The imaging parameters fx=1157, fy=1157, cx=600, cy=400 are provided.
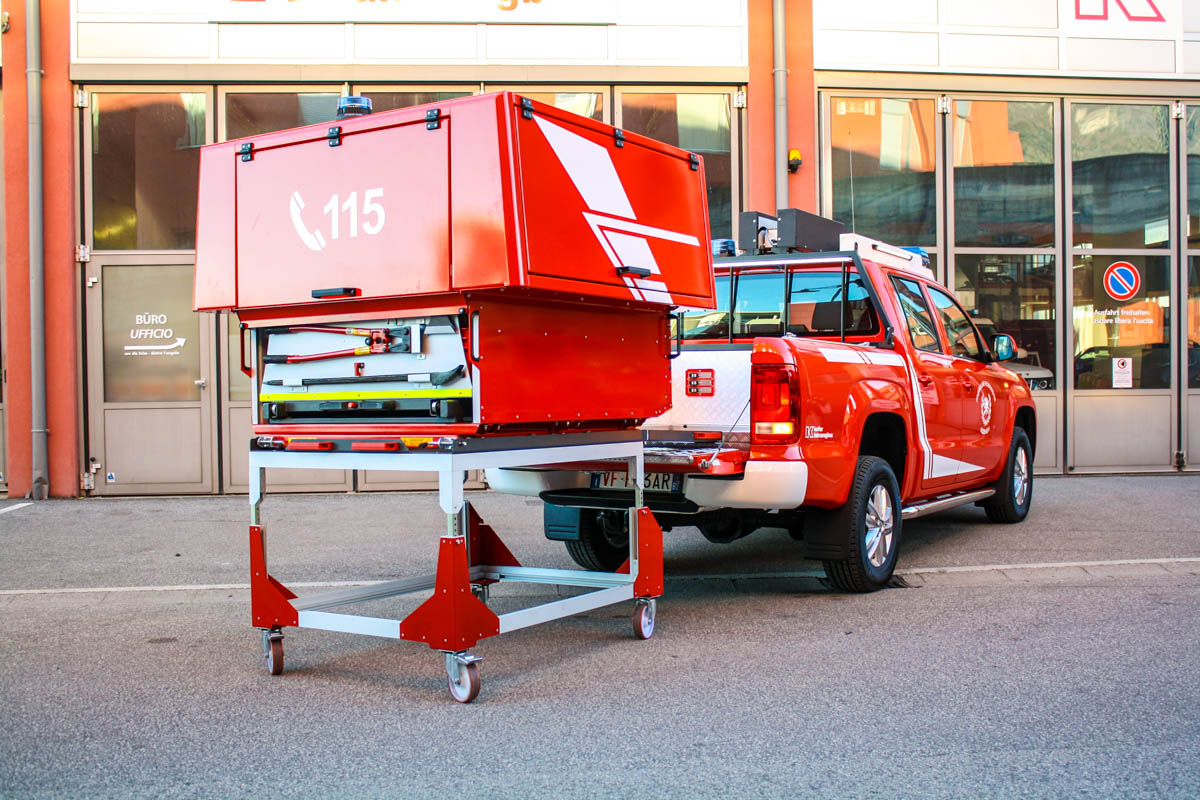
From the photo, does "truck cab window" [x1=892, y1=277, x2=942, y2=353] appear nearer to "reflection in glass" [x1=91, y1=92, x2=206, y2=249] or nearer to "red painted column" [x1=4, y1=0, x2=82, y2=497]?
"reflection in glass" [x1=91, y1=92, x2=206, y2=249]

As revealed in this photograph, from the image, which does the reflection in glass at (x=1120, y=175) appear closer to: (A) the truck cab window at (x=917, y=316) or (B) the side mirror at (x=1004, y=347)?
(B) the side mirror at (x=1004, y=347)

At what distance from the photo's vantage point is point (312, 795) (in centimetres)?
352

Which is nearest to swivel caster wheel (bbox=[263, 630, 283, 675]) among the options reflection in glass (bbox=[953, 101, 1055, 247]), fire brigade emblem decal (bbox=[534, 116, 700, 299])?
fire brigade emblem decal (bbox=[534, 116, 700, 299])

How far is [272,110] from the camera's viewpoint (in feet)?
41.0

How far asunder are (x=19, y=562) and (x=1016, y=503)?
7706 millimetres

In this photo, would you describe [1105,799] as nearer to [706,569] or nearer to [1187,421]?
[706,569]

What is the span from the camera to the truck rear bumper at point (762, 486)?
592 cm

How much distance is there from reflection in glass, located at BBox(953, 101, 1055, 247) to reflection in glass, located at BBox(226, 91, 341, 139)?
23.4 feet

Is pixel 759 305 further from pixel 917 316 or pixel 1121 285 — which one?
pixel 1121 285

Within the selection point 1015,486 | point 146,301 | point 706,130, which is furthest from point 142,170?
point 1015,486

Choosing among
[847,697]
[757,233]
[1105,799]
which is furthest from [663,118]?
[1105,799]

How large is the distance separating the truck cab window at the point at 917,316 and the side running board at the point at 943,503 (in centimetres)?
103

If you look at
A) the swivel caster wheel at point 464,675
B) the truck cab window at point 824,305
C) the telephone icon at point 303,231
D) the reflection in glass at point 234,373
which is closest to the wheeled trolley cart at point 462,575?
the swivel caster wheel at point 464,675

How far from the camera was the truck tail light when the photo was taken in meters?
5.92
